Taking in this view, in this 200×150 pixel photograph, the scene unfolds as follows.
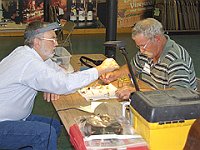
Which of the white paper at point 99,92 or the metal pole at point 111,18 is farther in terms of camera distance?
the metal pole at point 111,18

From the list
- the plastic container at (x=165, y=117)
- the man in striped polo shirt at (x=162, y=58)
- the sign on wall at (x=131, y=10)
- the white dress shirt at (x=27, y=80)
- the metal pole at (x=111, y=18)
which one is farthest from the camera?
the sign on wall at (x=131, y=10)

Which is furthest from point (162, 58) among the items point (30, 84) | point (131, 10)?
point (131, 10)

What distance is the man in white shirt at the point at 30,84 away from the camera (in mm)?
2699

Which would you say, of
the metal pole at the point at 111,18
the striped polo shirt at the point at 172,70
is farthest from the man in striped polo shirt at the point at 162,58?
the metal pole at the point at 111,18

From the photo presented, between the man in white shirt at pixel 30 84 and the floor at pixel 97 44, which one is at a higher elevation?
the man in white shirt at pixel 30 84

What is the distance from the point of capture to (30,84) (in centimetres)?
273

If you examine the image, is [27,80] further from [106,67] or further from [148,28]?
[148,28]

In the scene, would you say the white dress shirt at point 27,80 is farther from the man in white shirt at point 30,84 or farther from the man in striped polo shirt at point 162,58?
the man in striped polo shirt at point 162,58

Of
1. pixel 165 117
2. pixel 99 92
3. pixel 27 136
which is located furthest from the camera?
pixel 99 92

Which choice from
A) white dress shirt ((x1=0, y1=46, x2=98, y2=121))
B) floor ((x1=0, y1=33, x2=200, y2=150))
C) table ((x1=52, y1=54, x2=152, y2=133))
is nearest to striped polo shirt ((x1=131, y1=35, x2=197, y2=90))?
table ((x1=52, y1=54, x2=152, y2=133))

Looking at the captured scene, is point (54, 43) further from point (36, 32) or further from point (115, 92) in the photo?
point (115, 92)

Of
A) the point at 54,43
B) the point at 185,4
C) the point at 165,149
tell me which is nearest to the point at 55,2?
the point at 185,4

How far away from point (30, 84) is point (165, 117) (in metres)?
1.14

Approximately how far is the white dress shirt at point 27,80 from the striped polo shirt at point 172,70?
0.62 metres
